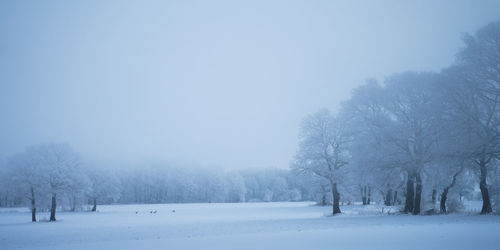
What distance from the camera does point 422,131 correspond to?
88.2 feet

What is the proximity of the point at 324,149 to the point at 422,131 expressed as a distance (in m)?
10.3

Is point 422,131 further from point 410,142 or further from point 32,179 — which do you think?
point 32,179

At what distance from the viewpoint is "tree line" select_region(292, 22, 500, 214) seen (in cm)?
2248

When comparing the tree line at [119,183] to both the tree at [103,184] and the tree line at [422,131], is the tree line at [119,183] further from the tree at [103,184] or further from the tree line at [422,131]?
the tree line at [422,131]

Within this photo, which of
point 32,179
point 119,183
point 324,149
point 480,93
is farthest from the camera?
point 119,183

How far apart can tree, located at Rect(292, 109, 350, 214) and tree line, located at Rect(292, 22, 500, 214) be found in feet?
0.34

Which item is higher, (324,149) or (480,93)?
(480,93)

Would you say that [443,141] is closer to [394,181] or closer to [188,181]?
[394,181]

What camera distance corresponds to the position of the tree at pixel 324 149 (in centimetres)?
3416

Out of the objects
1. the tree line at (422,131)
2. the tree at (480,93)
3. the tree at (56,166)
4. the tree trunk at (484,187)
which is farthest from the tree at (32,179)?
the tree trunk at (484,187)

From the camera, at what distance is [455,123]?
909 inches

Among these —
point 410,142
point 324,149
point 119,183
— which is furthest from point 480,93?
point 119,183

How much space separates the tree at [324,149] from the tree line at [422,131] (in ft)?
0.34

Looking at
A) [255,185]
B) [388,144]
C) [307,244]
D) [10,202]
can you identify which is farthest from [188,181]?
[307,244]
